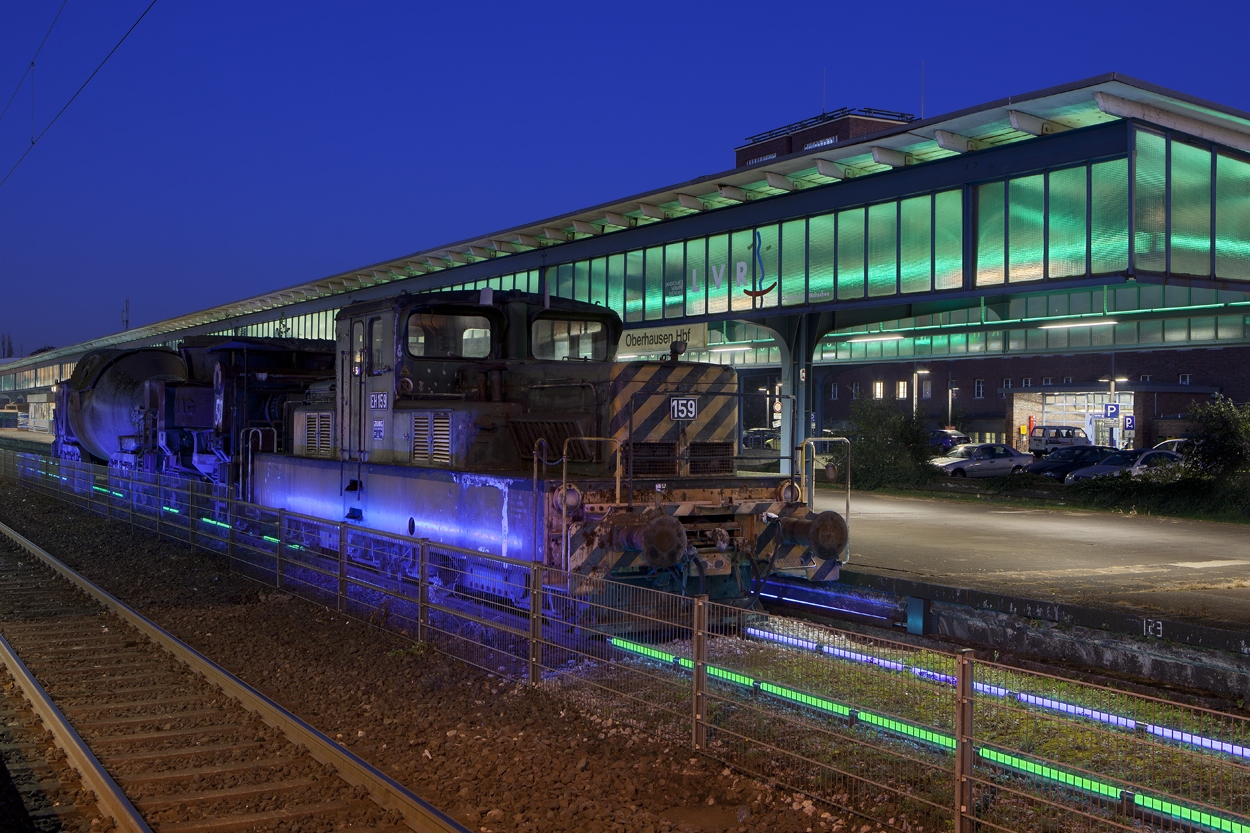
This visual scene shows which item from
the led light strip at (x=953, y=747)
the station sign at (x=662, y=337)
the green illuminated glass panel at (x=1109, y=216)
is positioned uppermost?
the green illuminated glass panel at (x=1109, y=216)

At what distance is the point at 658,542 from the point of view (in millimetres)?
8352

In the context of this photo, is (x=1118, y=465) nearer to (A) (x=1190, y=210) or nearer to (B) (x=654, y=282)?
(A) (x=1190, y=210)

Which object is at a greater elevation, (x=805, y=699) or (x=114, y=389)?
(x=114, y=389)

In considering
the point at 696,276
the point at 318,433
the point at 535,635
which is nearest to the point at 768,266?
the point at 696,276

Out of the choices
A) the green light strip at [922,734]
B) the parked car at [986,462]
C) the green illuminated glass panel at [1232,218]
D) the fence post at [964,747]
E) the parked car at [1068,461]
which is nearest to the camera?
the fence post at [964,747]

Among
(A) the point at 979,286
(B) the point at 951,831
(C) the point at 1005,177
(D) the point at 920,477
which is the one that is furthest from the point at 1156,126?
(B) the point at 951,831

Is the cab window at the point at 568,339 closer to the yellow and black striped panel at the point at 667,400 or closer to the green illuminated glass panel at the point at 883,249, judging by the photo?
the yellow and black striped panel at the point at 667,400

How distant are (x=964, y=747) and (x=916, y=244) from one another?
54.1ft

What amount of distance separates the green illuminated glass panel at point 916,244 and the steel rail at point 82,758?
16607 mm

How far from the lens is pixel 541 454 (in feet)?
32.9

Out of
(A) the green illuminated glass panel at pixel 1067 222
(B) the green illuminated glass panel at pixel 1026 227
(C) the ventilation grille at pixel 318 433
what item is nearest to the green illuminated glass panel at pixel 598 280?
(B) the green illuminated glass panel at pixel 1026 227

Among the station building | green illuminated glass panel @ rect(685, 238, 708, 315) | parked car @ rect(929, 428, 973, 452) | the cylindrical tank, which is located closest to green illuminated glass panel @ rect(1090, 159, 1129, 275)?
the station building

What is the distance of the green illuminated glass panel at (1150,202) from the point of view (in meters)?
16.7

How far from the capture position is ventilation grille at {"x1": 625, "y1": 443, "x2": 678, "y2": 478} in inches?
377
